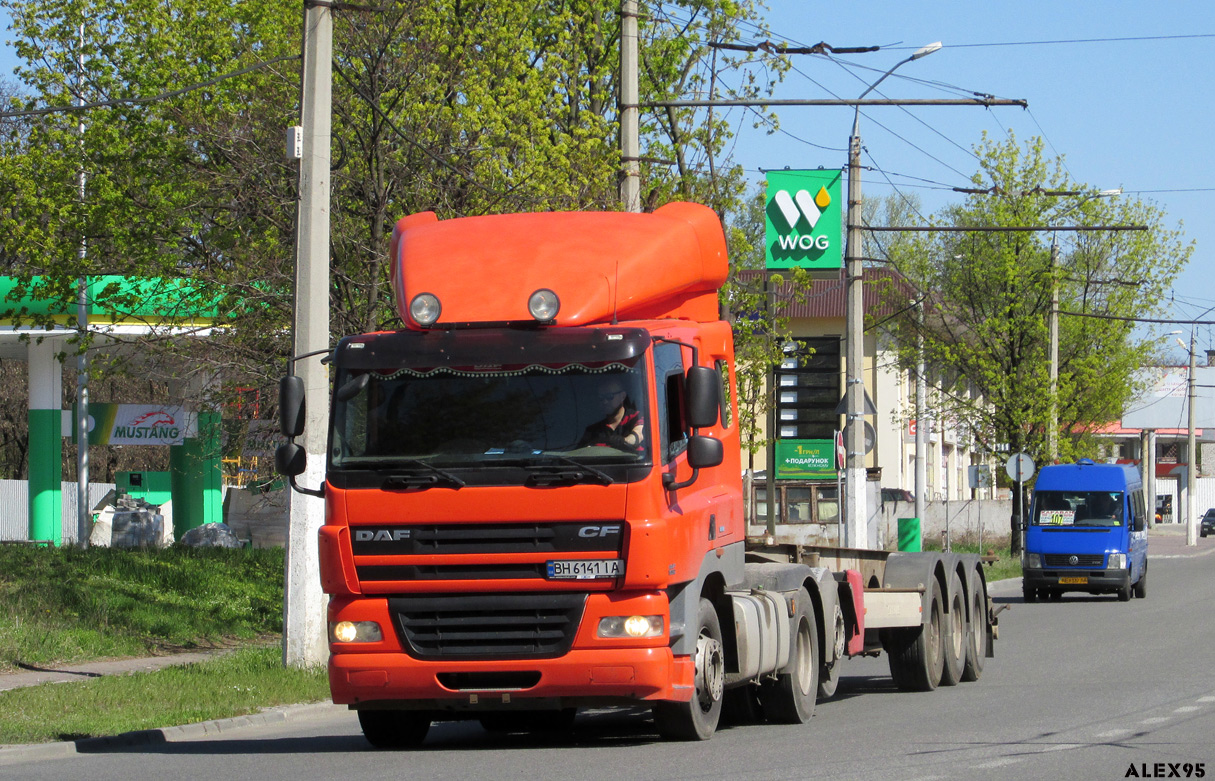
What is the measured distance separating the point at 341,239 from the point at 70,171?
18.3ft

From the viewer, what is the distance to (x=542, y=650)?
32.1 ft

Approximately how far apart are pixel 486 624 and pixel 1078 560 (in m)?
23.0

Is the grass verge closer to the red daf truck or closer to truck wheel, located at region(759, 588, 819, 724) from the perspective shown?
the red daf truck

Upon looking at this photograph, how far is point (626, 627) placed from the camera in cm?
974

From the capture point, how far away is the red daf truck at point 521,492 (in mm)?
9672

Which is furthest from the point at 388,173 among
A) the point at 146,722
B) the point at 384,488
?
the point at 384,488

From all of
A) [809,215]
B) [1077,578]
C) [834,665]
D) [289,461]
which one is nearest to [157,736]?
[289,461]

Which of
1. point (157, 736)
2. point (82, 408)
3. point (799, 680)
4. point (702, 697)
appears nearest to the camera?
point (702, 697)

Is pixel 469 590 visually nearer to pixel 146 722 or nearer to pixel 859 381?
pixel 146 722

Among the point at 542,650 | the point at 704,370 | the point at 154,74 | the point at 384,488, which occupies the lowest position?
the point at 542,650

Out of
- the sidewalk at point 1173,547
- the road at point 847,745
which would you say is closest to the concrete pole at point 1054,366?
the sidewalk at point 1173,547

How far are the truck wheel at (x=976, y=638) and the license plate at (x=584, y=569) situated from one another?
7.46 m

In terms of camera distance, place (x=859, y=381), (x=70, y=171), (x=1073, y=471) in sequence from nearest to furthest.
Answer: (x=70, y=171), (x=859, y=381), (x=1073, y=471)

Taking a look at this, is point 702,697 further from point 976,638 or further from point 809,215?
point 809,215
